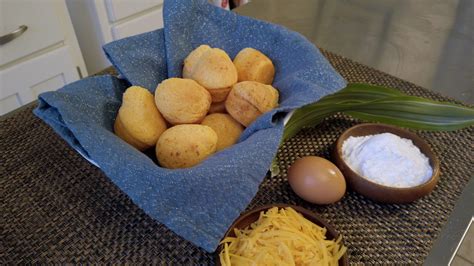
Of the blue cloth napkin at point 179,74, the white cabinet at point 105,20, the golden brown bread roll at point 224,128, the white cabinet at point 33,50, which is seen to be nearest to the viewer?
the blue cloth napkin at point 179,74

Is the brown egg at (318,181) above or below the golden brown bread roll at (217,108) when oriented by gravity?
below

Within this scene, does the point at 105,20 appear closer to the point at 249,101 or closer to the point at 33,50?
the point at 33,50

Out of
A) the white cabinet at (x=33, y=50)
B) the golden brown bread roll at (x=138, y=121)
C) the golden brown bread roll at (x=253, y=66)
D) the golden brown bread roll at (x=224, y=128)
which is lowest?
A: the white cabinet at (x=33, y=50)

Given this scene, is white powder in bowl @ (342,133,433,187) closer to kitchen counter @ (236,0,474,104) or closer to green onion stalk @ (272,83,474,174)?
green onion stalk @ (272,83,474,174)

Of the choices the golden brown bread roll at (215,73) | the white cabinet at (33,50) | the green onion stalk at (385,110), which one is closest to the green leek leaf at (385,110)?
the green onion stalk at (385,110)

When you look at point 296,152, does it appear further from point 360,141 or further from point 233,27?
point 233,27

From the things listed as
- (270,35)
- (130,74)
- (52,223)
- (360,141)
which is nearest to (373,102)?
(360,141)

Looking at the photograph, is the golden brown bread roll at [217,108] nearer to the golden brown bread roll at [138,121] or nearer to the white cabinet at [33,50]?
the golden brown bread roll at [138,121]
